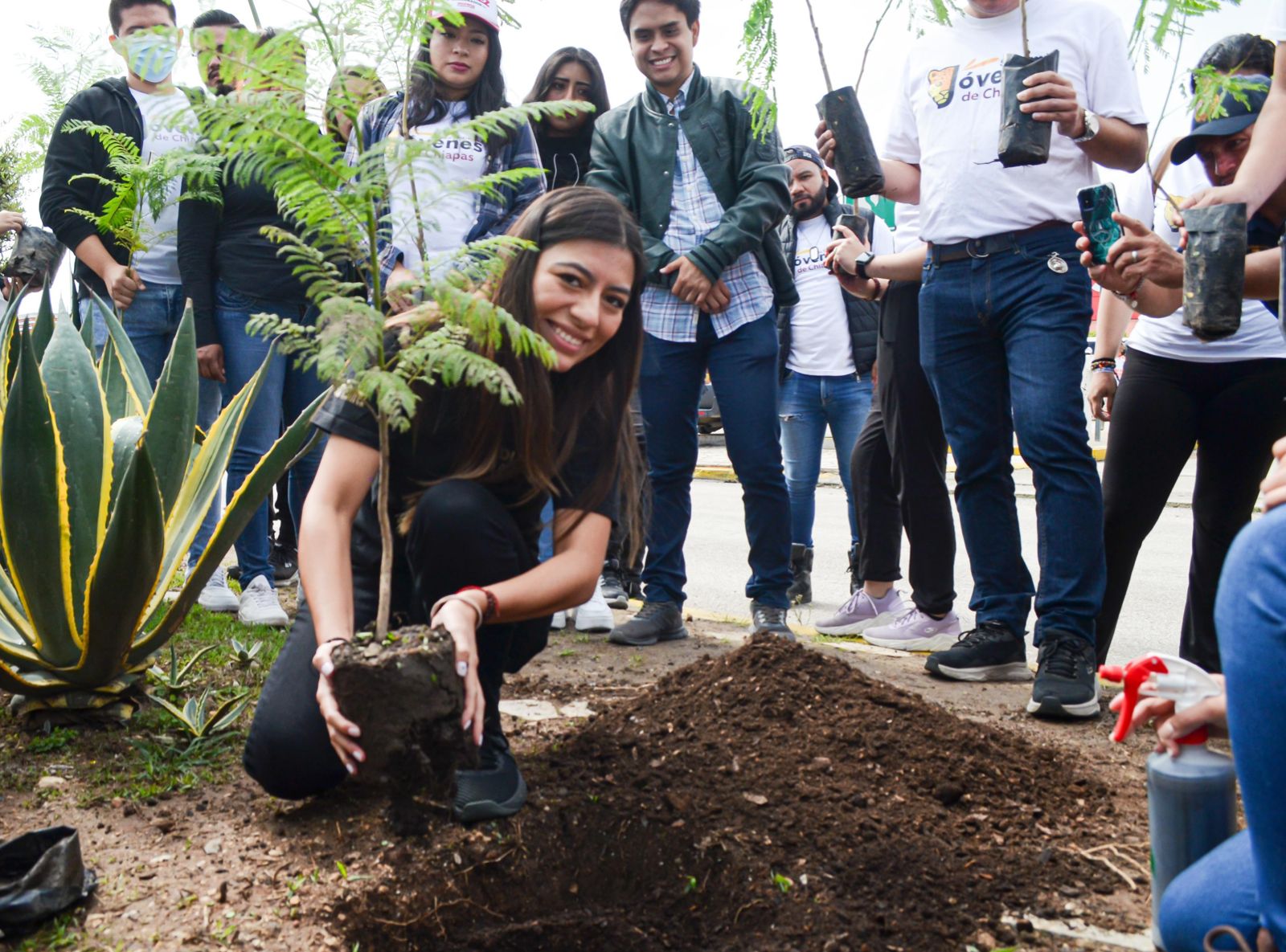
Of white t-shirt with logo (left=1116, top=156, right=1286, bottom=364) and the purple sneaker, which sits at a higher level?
white t-shirt with logo (left=1116, top=156, right=1286, bottom=364)

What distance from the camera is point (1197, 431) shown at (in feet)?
11.1

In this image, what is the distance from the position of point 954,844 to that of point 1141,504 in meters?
1.58

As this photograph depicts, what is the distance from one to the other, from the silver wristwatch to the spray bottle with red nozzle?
192cm

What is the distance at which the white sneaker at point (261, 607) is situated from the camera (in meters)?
3.92

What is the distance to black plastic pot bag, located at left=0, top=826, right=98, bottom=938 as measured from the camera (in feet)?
5.95

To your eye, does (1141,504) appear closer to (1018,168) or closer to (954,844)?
(1018,168)

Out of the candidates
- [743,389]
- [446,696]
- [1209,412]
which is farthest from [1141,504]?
[446,696]

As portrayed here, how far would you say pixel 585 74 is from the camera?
15.5 ft

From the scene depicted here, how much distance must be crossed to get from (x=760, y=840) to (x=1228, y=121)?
7.43 feet

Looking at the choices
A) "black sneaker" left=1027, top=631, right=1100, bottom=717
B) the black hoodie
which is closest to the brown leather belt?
"black sneaker" left=1027, top=631, right=1100, bottom=717

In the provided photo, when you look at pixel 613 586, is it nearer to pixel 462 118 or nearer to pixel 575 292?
pixel 462 118

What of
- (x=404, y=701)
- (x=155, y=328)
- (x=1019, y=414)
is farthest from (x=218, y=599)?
(x=1019, y=414)

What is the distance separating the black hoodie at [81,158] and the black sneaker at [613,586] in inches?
95.7

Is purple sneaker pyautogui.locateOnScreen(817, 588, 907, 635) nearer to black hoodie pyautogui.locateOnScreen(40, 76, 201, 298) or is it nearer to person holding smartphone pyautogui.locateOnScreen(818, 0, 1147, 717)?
person holding smartphone pyautogui.locateOnScreen(818, 0, 1147, 717)
